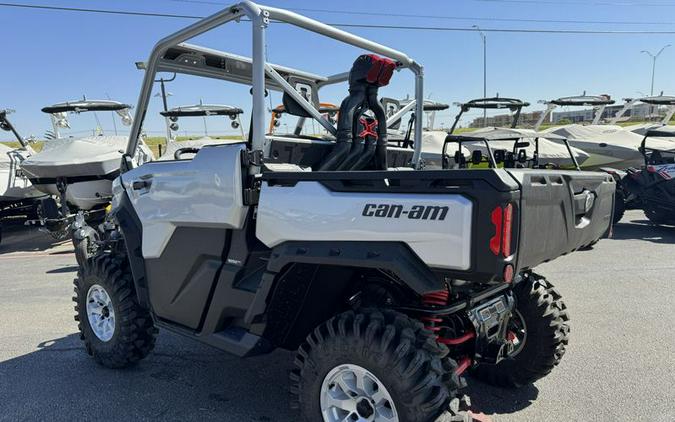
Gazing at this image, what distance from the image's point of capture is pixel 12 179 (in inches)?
458

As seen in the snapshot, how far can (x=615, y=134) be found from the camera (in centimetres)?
1714

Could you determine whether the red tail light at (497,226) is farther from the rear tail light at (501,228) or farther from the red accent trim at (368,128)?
the red accent trim at (368,128)

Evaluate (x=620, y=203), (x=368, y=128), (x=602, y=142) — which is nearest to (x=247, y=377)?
(x=368, y=128)

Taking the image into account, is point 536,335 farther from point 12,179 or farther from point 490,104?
point 12,179

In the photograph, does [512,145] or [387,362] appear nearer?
[387,362]

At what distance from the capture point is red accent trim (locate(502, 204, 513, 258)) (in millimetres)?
2211

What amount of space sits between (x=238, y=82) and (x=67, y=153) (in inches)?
303

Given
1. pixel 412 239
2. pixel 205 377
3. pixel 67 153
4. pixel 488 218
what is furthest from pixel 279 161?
pixel 67 153

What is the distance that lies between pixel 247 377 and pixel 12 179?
33.5 feet

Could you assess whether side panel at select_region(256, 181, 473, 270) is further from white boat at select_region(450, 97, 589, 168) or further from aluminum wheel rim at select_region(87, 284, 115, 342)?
white boat at select_region(450, 97, 589, 168)

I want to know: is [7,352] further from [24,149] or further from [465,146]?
[465,146]

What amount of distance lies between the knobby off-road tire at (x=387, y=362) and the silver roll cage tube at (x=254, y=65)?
1174 millimetres

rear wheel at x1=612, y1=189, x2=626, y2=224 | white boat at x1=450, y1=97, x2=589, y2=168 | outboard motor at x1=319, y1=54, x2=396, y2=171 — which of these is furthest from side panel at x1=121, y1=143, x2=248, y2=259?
rear wheel at x1=612, y1=189, x2=626, y2=224

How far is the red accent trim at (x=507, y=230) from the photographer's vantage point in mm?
2211
